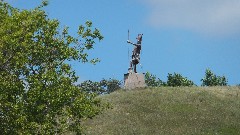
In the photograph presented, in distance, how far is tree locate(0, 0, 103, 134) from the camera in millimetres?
30328

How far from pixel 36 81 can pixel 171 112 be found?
1359 inches

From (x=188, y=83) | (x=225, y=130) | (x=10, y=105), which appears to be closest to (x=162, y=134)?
(x=225, y=130)

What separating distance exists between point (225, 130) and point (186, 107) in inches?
390

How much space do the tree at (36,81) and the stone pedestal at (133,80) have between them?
34.3 m

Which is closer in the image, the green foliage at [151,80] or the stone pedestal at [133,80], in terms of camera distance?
the stone pedestal at [133,80]

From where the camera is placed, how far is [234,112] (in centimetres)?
6372

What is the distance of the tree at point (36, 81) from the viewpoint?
1194 inches

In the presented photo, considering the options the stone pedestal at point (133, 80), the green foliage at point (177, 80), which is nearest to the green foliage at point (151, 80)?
the green foliage at point (177, 80)

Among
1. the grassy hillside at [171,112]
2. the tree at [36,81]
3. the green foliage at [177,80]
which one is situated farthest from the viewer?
the green foliage at [177,80]

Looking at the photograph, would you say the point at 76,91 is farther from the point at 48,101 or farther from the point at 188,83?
the point at 188,83

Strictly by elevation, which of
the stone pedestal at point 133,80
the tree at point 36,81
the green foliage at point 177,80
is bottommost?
the tree at point 36,81

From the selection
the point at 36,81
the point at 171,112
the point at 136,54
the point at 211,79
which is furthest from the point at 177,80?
the point at 36,81

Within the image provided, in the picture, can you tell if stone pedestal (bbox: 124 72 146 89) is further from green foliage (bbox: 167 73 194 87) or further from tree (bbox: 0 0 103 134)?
green foliage (bbox: 167 73 194 87)

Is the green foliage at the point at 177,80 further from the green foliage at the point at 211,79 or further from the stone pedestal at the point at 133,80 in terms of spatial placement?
the stone pedestal at the point at 133,80
